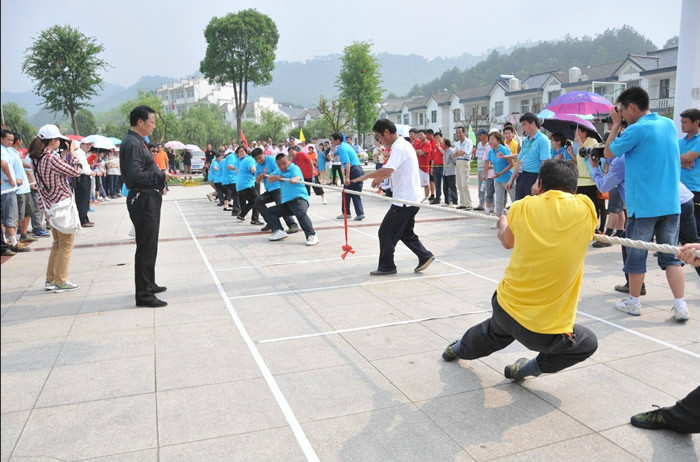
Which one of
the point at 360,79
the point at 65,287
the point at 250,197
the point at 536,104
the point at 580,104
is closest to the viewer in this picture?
the point at 65,287

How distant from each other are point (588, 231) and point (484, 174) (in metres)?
10.1

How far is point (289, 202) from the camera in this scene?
9852mm

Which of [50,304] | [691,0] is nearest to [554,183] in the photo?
[50,304]

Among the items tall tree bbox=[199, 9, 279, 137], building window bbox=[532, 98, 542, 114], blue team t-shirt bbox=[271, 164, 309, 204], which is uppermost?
tall tree bbox=[199, 9, 279, 137]

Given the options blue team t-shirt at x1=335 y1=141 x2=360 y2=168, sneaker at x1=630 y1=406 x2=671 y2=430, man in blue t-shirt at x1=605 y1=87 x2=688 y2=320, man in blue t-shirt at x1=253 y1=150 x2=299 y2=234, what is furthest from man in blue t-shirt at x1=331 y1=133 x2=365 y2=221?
sneaker at x1=630 y1=406 x2=671 y2=430

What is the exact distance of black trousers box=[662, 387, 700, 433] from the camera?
293 cm

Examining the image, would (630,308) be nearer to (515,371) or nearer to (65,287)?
(515,371)

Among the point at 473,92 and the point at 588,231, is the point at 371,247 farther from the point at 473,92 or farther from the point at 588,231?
the point at 473,92

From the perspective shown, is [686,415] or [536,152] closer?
[686,415]

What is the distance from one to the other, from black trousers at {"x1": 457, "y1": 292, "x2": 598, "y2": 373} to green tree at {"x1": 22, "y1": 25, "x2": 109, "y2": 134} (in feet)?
99.0

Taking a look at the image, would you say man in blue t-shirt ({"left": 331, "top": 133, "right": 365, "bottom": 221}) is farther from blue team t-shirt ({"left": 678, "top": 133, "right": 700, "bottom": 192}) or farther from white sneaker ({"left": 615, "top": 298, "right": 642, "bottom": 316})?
white sneaker ({"left": 615, "top": 298, "right": 642, "bottom": 316})

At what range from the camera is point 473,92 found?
71.9 m

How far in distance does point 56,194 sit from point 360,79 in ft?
151

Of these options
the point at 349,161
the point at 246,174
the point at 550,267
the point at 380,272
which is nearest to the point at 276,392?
the point at 550,267
